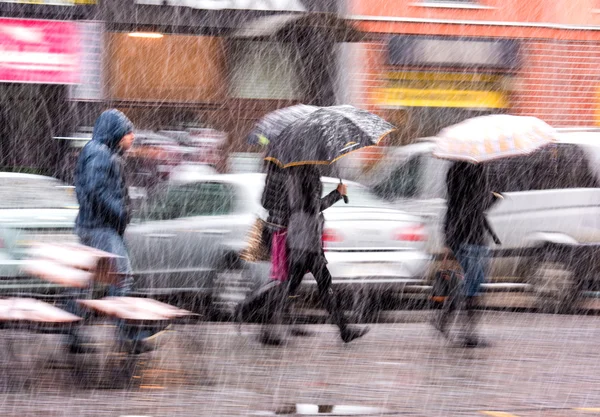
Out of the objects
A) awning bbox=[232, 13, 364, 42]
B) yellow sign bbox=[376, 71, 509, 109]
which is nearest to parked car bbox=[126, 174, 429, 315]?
awning bbox=[232, 13, 364, 42]

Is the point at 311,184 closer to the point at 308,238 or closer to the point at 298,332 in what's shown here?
the point at 308,238

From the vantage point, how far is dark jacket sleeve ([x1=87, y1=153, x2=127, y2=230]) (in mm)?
7859

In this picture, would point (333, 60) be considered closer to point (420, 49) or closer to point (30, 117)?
point (420, 49)

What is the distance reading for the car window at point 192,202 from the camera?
10969mm

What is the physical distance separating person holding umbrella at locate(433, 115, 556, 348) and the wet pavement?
48 cm

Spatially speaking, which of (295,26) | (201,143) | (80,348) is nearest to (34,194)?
(80,348)

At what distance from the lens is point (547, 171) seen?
1190 centimetres

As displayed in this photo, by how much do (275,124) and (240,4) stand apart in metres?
11.1

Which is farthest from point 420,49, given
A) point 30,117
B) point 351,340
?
point 351,340

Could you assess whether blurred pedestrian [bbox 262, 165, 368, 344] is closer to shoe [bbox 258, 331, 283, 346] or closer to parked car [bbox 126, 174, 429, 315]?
shoe [bbox 258, 331, 283, 346]

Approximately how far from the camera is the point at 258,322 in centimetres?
991

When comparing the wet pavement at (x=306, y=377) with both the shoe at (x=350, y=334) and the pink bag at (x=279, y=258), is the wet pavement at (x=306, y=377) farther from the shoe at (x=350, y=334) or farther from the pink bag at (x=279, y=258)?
the pink bag at (x=279, y=258)

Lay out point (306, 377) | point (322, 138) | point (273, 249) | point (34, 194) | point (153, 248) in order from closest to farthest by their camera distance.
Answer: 1. point (306, 377)
2. point (322, 138)
3. point (273, 249)
4. point (153, 248)
5. point (34, 194)

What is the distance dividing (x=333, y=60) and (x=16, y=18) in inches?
216
